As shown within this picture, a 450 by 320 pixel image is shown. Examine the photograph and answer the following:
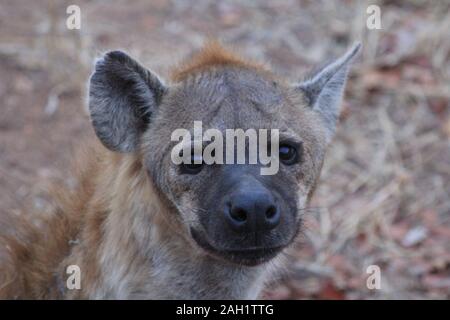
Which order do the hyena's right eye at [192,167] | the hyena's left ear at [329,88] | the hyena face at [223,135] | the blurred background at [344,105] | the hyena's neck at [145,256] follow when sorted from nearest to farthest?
the hyena face at [223,135], the hyena's right eye at [192,167], the hyena's neck at [145,256], the hyena's left ear at [329,88], the blurred background at [344,105]

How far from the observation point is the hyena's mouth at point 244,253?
11.6 feet

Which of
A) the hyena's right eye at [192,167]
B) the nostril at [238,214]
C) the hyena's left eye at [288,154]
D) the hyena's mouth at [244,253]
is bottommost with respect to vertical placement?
the hyena's mouth at [244,253]

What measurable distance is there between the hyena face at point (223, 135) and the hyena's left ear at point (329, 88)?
0.9 inches

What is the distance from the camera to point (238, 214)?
3404mm

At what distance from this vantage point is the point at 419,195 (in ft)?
20.4

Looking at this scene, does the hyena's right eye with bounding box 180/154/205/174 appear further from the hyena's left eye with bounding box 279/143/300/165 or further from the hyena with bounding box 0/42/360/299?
the hyena's left eye with bounding box 279/143/300/165

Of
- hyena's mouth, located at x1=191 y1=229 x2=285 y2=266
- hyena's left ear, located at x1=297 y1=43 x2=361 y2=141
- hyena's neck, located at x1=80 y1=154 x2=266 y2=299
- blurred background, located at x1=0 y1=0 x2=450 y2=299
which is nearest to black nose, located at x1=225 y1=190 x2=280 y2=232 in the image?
hyena's mouth, located at x1=191 y1=229 x2=285 y2=266

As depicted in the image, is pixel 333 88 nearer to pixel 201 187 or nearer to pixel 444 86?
pixel 201 187

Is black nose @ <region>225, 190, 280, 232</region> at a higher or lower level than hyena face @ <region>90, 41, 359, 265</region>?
lower

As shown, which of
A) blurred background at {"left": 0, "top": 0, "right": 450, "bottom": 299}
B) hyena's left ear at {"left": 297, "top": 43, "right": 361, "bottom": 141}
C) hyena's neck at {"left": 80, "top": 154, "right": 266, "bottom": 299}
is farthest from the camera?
blurred background at {"left": 0, "top": 0, "right": 450, "bottom": 299}

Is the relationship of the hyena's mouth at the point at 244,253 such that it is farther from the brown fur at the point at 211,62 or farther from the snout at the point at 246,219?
the brown fur at the point at 211,62

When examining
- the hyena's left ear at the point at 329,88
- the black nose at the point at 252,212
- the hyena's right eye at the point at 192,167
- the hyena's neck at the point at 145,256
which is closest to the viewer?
the black nose at the point at 252,212

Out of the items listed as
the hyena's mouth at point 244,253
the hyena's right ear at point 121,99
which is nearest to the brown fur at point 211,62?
the hyena's right ear at point 121,99

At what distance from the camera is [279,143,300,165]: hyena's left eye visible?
3713 millimetres
